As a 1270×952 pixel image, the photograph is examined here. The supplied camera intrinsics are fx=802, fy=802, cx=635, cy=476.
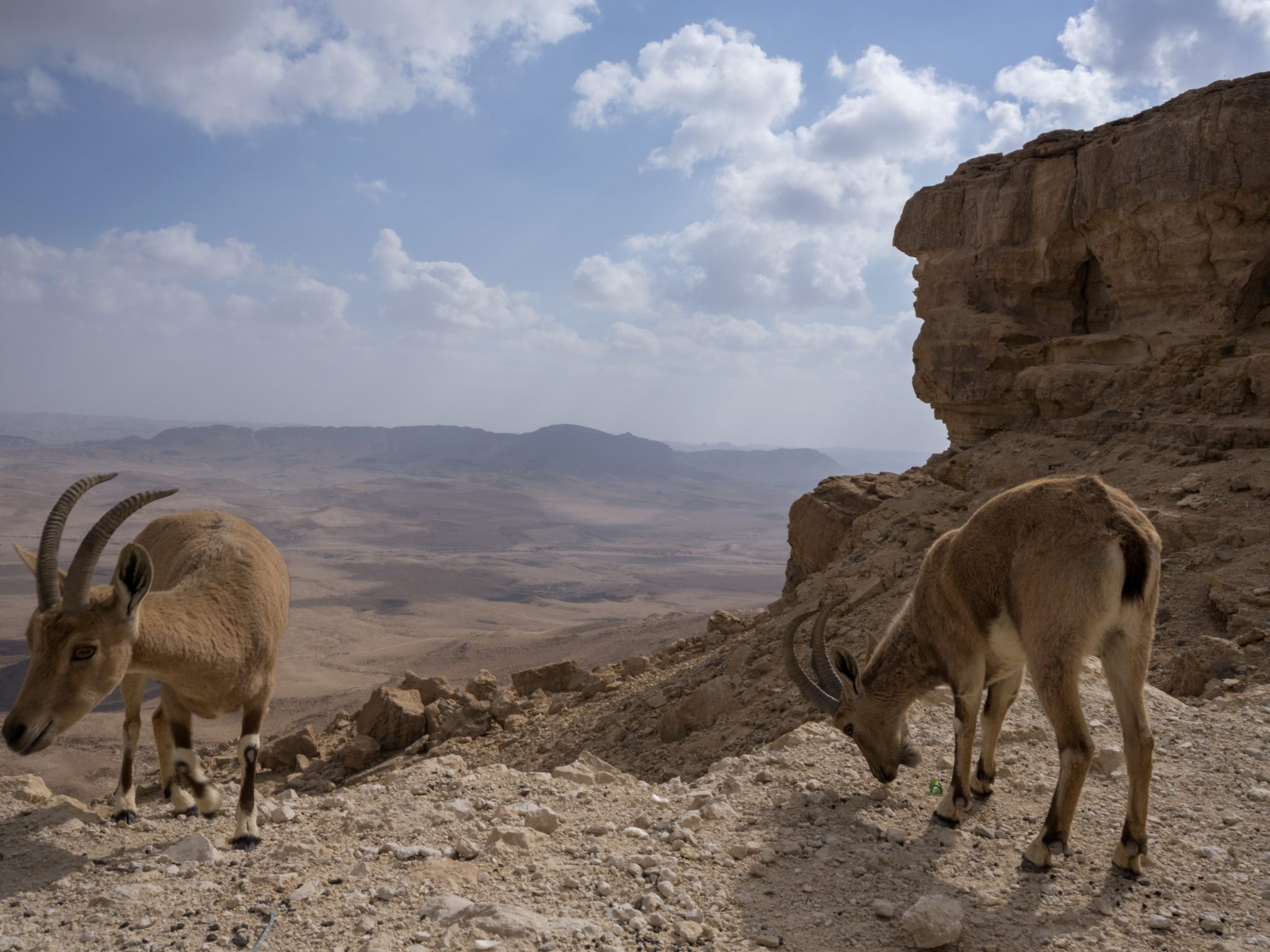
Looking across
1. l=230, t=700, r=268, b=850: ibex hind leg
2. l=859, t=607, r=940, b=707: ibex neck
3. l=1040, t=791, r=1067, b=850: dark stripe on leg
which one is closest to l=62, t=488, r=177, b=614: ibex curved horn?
l=230, t=700, r=268, b=850: ibex hind leg

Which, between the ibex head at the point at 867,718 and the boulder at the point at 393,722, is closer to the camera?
the ibex head at the point at 867,718

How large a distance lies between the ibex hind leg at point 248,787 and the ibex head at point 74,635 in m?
0.93

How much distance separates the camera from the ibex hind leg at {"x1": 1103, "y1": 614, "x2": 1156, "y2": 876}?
4.24 meters

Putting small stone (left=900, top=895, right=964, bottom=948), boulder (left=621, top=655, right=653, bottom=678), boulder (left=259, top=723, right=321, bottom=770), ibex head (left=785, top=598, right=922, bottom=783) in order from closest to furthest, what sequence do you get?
small stone (left=900, top=895, right=964, bottom=948) → ibex head (left=785, top=598, right=922, bottom=783) → boulder (left=259, top=723, right=321, bottom=770) → boulder (left=621, top=655, right=653, bottom=678)

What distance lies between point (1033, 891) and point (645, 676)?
9.74m

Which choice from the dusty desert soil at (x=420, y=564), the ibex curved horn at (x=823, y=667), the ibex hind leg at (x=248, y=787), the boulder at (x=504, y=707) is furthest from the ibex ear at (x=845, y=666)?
the dusty desert soil at (x=420, y=564)

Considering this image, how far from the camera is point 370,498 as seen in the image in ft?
421

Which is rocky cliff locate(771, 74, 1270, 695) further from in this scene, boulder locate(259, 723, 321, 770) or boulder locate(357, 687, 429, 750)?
boulder locate(259, 723, 321, 770)

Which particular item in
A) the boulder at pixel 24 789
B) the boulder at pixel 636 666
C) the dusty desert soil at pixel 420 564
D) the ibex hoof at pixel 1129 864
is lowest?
the dusty desert soil at pixel 420 564

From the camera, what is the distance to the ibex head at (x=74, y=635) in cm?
428

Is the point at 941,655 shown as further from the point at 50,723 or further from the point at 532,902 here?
the point at 50,723

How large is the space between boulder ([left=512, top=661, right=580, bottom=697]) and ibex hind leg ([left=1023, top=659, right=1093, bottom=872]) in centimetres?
1048

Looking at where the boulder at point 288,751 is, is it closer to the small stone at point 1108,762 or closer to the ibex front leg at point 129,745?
the ibex front leg at point 129,745

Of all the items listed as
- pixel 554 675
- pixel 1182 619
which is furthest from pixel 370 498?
pixel 1182 619
